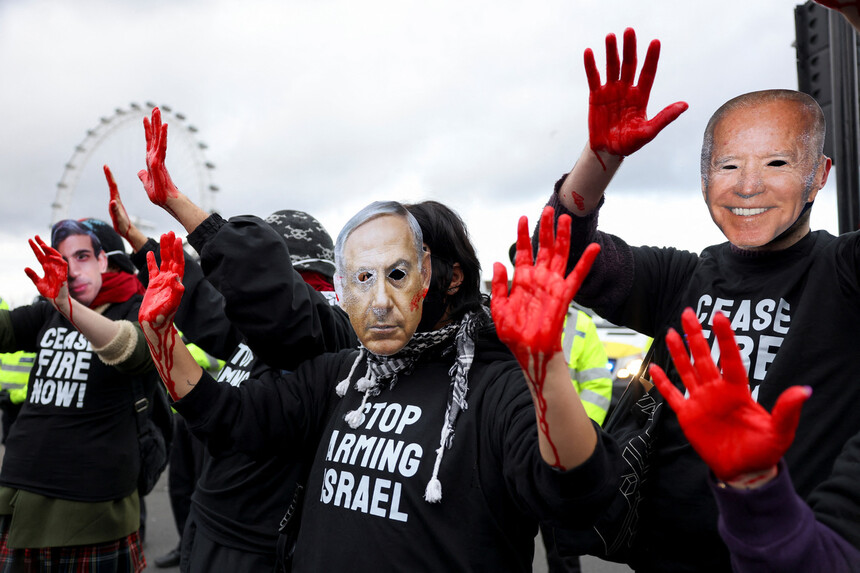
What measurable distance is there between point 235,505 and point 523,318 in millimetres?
1354

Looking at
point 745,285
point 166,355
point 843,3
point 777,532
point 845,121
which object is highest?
point 845,121

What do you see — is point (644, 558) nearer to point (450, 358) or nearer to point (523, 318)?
point (450, 358)

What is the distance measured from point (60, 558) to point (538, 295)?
2.96 metres

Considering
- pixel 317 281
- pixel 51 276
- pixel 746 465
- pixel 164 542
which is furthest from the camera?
pixel 164 542

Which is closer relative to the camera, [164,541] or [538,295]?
[538,295]

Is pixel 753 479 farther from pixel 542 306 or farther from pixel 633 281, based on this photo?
pixel 633 281

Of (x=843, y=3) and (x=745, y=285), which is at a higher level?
(x=843, y=3)

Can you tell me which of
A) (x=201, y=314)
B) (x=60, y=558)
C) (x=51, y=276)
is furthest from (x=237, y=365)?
(x=60, y=558)

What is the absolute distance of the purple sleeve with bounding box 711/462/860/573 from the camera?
92cm

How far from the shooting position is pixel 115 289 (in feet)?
11.5

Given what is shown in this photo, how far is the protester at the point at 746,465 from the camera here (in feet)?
2.98

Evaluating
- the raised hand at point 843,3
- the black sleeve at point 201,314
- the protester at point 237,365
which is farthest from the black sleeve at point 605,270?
the black sleeve at point 201,314

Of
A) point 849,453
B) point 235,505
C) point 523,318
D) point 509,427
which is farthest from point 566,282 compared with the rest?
point 235,505

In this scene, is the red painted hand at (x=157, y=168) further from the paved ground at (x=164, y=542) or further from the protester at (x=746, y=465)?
the paved ground at (x=164, y=542)
